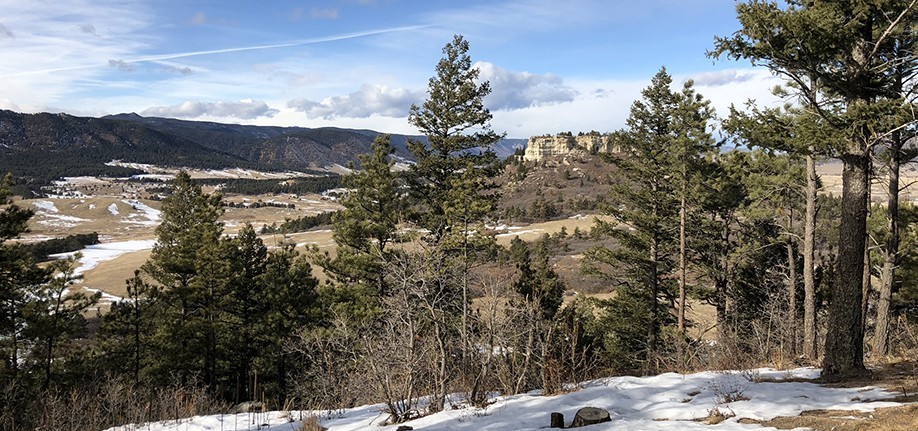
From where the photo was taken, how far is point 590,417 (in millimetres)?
6555

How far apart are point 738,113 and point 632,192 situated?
13.4 meters

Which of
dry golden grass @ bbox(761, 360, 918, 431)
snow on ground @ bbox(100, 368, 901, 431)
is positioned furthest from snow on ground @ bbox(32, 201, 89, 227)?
dry golden grass @ bbox(761, 360, 918, 431)

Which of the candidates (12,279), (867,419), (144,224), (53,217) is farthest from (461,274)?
(53,217)

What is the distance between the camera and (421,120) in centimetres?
2308

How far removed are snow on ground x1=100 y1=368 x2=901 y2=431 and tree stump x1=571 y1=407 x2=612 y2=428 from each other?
12cm

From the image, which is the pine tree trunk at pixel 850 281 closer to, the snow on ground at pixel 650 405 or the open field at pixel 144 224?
the snow on ground at pixel 650 405

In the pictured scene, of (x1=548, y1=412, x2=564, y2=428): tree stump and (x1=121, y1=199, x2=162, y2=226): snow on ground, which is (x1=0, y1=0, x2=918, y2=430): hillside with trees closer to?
(x1=548, y1=412, x2=564, y2=428): tree stump

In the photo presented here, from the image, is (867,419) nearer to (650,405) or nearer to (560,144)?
(650,405)

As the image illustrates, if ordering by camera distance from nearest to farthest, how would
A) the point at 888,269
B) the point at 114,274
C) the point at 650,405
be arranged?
the point at 650,405
the point at 888,269
the point at 114,274

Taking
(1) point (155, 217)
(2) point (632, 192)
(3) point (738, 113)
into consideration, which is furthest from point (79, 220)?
(3) point (738, 113)

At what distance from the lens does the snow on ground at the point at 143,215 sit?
145875 mm

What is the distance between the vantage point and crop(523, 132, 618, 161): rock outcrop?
144 meters

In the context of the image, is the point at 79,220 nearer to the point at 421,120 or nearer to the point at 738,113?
the point at 421,120

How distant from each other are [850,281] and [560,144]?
482 ft
